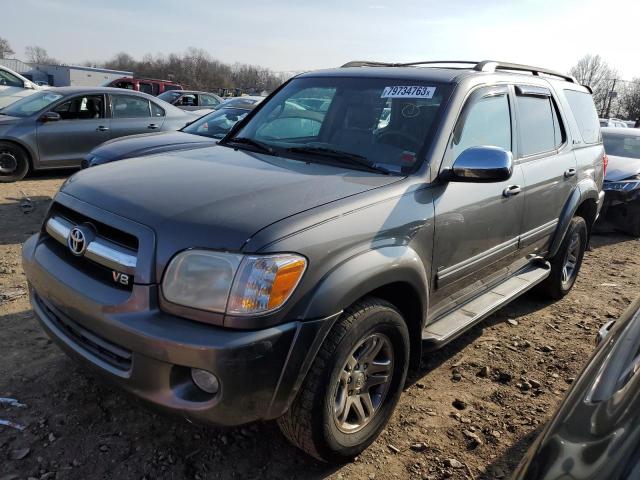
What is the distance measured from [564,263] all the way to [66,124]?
25.6ft

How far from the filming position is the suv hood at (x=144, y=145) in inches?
235

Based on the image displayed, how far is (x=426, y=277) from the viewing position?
268cm

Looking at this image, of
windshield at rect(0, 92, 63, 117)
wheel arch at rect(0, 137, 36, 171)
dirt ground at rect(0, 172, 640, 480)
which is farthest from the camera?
windshield at rect(0, 92, 63, 117)

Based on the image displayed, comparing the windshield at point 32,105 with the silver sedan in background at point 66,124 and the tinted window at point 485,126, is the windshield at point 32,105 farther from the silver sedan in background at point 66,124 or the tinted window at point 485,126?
the tinted window at point 485,126

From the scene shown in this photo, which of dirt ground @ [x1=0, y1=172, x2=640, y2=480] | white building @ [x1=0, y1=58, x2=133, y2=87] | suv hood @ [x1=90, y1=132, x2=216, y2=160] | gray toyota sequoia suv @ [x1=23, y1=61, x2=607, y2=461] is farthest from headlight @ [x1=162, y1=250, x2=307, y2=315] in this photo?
white building @ [x1=0, y1=58, x2=133, y2=87]

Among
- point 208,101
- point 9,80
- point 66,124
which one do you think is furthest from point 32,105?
point 208,101

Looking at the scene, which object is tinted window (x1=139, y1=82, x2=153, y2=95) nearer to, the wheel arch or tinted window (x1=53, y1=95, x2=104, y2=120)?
tinted window (x1=53, y1=95, x2=104, y2=120)

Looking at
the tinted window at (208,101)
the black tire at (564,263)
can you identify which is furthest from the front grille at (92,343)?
the tinted window at (208,101)

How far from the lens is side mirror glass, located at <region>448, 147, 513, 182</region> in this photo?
2.66 metres

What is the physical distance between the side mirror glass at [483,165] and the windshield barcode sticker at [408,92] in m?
0.55

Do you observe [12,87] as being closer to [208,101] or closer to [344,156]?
[208,101]

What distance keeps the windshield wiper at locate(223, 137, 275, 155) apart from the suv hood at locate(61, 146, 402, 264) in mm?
175

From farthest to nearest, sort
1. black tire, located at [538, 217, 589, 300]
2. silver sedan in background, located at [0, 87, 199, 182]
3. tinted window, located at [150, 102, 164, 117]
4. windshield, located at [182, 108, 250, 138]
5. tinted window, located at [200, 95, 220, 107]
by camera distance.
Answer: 1. tinted window, located at [200, 95, 220, 107]
2. tinted window, located at [150, 102, 164, 117]
3. silver sedan in background, located at [0, 87, 199, 182]
4. windshield, located at [182, 108, 250, 138]
5. black tire, located at [538, 217, 589, 300]

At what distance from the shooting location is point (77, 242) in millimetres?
2355
